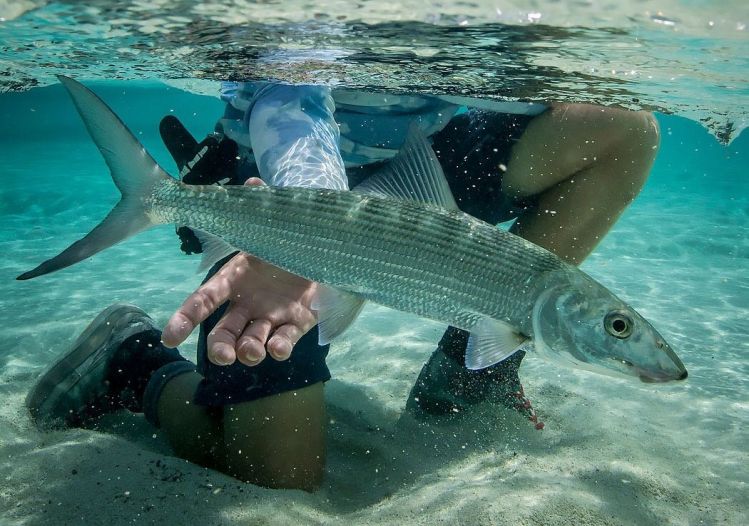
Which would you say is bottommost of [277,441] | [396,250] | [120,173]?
[277,441]

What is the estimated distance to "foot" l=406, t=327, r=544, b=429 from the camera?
392 centimetres

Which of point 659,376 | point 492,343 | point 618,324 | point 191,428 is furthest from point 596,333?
point 191,428

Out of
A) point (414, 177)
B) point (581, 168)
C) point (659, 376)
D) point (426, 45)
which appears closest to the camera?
point (659, 376)

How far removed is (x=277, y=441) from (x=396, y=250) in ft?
5.84

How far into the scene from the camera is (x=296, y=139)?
123 inches

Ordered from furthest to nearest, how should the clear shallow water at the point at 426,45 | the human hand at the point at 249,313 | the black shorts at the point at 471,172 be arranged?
the black shorts at the point at 471,172 < the clear shallow water at the point at 426,45 < the human hand at the point at 249,313

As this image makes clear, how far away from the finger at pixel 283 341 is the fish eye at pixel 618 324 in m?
1.39

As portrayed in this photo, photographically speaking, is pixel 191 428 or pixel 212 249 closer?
pixel 212 249

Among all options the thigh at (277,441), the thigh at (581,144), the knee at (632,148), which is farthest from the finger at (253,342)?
the knee at (632,148)

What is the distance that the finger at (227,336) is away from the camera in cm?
219

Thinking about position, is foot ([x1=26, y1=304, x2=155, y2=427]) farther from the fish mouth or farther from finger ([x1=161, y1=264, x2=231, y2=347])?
the fish mouth

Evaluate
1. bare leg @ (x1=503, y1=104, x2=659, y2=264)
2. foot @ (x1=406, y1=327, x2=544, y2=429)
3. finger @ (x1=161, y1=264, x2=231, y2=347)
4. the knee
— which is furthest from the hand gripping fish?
the knee

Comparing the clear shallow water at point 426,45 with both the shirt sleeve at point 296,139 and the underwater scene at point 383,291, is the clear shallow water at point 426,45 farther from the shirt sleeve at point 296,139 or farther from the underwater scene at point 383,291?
the shirt sleeve at point 296,139

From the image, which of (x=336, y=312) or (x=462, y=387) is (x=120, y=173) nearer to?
(x=336, y=312)
